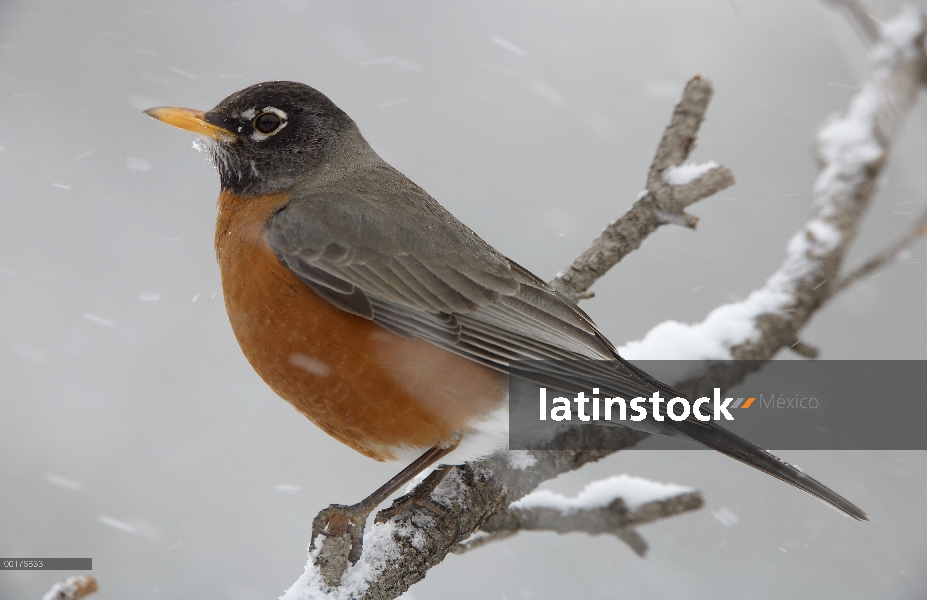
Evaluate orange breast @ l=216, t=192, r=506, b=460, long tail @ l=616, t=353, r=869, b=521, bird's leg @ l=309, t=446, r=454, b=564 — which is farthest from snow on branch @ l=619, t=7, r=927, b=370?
bird's leg @ l=309, t=446, r=454, b=564

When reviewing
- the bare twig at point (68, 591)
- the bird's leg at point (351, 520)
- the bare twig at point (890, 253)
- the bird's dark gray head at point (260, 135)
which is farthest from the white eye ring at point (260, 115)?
the bare twig at point (890, 253)

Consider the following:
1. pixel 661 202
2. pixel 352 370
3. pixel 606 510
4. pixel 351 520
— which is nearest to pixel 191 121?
pixel 352 370

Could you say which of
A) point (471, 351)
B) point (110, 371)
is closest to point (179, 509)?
point (110, 371)

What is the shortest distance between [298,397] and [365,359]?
31 cm

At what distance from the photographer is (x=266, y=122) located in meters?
3.26

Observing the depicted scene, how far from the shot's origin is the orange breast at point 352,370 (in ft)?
8.86

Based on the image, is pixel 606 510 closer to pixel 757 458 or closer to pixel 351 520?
pixel 757 458

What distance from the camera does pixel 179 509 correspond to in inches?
213

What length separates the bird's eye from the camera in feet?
10.6

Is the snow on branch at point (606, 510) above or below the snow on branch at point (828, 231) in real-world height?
below

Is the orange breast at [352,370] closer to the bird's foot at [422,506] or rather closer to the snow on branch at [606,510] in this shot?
the bird's foot at [422,506]

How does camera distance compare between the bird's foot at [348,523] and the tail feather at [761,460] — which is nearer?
the bird's foot at [348,523]

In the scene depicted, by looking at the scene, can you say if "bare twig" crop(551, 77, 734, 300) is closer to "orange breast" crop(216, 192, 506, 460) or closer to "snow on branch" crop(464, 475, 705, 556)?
"snow on branch" crop(464, 475, 705, 556)

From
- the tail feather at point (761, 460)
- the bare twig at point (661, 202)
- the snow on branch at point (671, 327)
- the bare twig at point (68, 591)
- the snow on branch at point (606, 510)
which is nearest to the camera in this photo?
the bare twig at point (68, 591)
